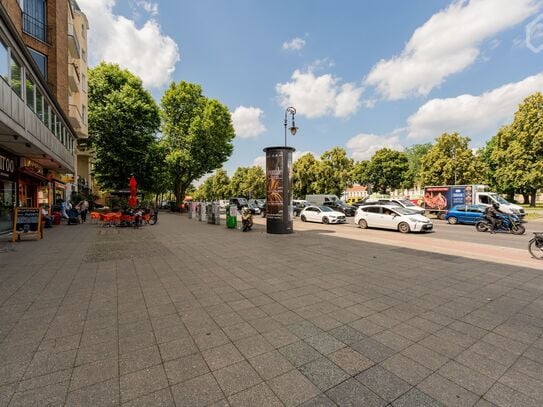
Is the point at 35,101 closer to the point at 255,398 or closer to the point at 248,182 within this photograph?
the point at 255,398

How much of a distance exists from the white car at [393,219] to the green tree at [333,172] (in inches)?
1193

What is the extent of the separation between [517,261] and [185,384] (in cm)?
929

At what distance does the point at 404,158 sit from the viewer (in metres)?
57.1

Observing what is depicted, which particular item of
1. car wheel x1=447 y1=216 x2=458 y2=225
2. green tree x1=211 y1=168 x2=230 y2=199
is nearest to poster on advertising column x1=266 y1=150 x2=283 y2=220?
car wheel x1=447 y1=216 x2=458 y2=225

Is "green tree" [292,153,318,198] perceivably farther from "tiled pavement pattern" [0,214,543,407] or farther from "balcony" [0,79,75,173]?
"tiled pavement pattern" [0,214,543,407]

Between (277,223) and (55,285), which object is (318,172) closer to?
(277,223)

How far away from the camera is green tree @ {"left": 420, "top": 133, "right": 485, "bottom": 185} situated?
3730 cm

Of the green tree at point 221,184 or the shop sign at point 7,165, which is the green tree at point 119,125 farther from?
the green tree at point 221,184

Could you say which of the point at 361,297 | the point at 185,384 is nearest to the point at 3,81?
the point at 185,384

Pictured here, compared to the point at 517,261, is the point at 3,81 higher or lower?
higher

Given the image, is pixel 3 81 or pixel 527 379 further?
pixel 3 81

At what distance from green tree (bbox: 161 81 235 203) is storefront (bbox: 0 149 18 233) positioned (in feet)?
55.2

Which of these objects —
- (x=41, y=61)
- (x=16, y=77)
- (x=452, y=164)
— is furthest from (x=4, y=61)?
(x=452, y=164)

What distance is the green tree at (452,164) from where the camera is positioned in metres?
37.3
